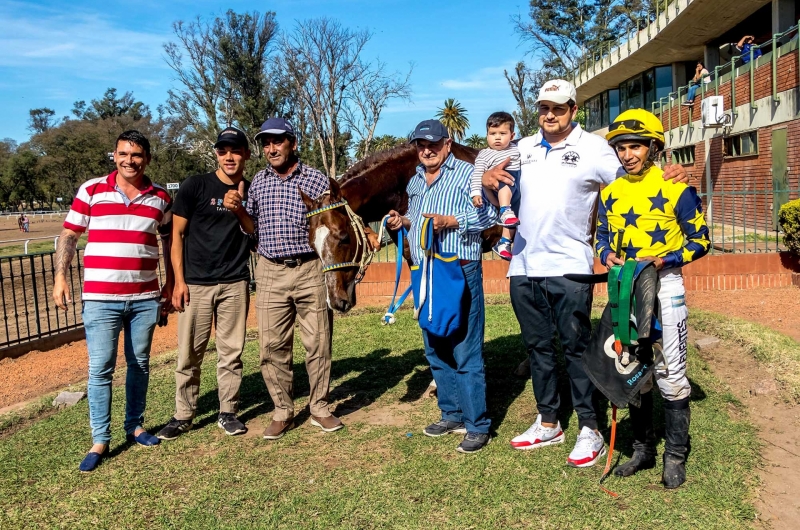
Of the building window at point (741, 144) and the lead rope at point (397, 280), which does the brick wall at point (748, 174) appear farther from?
the lead rope at point (397, 280)

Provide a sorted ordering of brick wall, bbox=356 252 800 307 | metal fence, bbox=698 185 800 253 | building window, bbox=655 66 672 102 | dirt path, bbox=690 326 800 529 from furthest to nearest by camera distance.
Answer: building window, bbox=655 66 672 102 → metal fence, bbox=698 185 800 253 → brick wall, bbox=356 252 800 307 → dirt path, bbox=690 326 800 529

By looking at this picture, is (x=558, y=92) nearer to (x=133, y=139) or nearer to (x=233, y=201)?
(x=233, y=201)

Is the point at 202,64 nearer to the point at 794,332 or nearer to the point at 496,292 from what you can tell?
the point at 496,292

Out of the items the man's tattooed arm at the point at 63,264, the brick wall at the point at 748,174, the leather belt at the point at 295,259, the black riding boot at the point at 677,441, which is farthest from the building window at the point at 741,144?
the man's tattooed arm at the point at 63,264

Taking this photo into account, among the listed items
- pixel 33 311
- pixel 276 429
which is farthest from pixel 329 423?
pixel 33 311

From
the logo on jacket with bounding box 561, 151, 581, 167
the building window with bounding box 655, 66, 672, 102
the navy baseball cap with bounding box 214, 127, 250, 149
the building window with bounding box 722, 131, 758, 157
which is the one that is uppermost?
the building window with bounding box 655, 66, 672, 102

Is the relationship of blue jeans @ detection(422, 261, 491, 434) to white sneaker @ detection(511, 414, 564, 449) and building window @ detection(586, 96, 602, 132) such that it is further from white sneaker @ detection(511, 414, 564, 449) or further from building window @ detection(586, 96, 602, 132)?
building window @ detection(586, 96, 602, 132)

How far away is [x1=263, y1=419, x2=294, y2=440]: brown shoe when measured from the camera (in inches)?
173

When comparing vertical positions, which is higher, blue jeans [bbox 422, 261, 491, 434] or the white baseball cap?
the white baseball cap

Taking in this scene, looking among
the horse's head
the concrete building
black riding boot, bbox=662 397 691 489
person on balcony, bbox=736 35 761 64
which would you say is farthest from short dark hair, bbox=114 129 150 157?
person on balcony, bbox=736 35 761 64

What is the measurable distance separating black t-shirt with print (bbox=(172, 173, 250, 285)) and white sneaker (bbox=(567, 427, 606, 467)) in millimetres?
2669

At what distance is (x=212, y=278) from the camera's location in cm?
444

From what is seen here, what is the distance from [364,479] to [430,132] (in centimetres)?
220

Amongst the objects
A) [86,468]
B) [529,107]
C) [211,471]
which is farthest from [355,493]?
[529,107]
